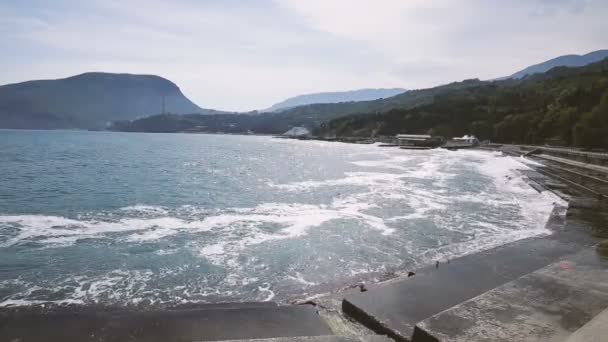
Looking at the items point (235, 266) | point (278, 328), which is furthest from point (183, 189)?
point (278, 328)

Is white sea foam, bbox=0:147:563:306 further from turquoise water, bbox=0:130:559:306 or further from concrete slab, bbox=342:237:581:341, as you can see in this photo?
concrete slab, bbox=342:237:581:341

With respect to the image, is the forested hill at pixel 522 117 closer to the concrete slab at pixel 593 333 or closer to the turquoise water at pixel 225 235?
the turquoise water at pixel 225 235

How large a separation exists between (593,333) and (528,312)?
150 cm

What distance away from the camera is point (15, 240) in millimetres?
13289

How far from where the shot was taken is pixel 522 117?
91000 millimetres

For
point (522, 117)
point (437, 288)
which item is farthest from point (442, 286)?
point (522, 117)

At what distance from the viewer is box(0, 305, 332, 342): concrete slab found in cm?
629

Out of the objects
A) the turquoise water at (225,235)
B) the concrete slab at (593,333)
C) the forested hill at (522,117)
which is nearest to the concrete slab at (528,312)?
the concrete slab at (593,333)

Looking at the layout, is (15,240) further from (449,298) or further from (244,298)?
(449,298)

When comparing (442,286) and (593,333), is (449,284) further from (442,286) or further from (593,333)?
(593,333)

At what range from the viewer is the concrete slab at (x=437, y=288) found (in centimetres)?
625

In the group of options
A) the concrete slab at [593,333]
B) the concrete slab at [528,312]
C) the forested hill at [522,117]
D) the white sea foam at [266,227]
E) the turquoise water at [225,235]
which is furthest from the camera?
the forested hill at [522,117]

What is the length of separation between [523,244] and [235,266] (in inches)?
375

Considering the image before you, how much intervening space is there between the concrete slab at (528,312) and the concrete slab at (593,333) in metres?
0.51
